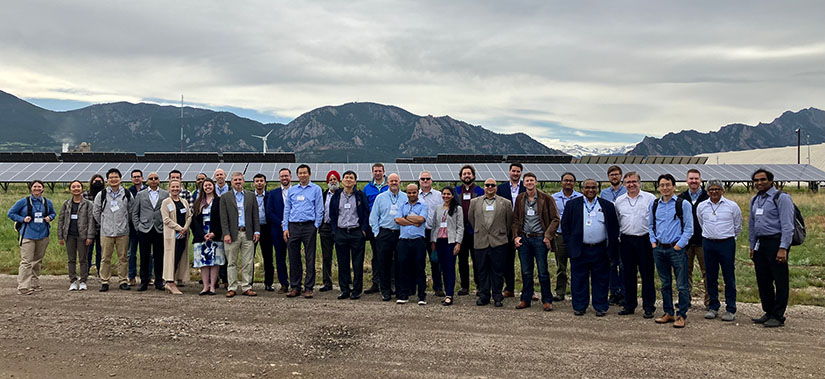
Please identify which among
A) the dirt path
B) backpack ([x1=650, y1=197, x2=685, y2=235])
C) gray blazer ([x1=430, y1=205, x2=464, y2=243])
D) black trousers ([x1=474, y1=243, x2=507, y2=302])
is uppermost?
backpack ([x1=650, y1=197, x2=685, y2=235])

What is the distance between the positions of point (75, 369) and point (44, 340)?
1.25 meters

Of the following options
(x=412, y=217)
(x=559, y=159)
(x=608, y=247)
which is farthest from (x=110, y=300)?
(x=559, y=159)

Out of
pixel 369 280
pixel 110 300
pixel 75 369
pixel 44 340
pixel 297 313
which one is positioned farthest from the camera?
pixel 369 280

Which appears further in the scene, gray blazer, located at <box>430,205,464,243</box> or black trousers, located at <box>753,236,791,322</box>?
gray blazer, located at <box>430,205,464,243</box>

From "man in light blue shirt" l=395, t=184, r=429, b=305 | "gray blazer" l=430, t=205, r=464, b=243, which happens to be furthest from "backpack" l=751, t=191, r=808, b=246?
"man in light blue shirt" l=395, t=184, r=429, b=305

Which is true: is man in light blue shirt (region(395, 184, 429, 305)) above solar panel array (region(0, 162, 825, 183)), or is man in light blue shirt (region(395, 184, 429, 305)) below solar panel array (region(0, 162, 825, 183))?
below

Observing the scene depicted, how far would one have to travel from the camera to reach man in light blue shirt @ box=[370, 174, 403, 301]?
838 centimetres

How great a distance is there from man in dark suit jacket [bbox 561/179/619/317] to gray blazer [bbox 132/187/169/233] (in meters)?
6.94

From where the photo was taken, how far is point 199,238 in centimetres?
885

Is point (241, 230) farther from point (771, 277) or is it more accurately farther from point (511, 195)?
point (771, 277)

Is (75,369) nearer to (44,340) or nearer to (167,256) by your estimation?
(44,340)

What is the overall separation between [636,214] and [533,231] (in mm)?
1505

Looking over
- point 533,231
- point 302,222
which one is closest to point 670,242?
point 533,231

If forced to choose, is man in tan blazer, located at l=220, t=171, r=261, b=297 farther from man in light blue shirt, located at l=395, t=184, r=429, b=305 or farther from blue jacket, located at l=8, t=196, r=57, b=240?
blue jacket, located at l=8, t=196, r=57, b=240
